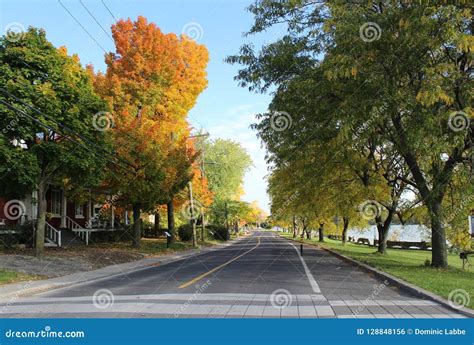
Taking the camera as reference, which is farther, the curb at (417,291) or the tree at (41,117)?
the tree at (41,117)

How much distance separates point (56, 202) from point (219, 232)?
32.3m

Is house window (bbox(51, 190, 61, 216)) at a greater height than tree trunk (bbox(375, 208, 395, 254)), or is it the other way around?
house window (bbox(51, 190, 61, 216))

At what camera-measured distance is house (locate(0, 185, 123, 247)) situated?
87.1ft

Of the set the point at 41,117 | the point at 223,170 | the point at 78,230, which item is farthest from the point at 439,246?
the point at 223,170

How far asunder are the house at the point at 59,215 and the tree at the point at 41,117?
2728mm

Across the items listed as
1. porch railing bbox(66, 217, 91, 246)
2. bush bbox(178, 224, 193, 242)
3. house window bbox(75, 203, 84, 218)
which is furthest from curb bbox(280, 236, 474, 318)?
bush bbox(178, 224, 193, 242)

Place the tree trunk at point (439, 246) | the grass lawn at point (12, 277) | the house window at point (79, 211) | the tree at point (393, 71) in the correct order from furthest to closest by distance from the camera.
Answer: the house window at point (79, 211)
the tree trunk at point (439, 246)
the grass lawn at point (12, 277)
the tree at point (393, 71)

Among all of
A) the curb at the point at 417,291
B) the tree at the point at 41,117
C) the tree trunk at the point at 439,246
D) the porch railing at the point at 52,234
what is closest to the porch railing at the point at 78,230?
the porch railing at the point at 52,234

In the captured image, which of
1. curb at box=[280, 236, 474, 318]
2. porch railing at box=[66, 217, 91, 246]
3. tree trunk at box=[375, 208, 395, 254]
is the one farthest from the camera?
porch railing at box=[66, 217, 91, 246]

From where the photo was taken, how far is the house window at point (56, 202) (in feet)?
105

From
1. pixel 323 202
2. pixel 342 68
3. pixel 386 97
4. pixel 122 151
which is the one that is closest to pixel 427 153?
pixel 386 97

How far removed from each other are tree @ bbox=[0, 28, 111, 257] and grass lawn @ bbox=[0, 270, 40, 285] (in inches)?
194

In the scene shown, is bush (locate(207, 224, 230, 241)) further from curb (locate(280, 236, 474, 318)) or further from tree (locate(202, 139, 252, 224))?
curb (locate(280, 236, 474, 318))

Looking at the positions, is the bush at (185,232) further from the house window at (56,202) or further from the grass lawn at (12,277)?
the grass lawn at (12,277)
